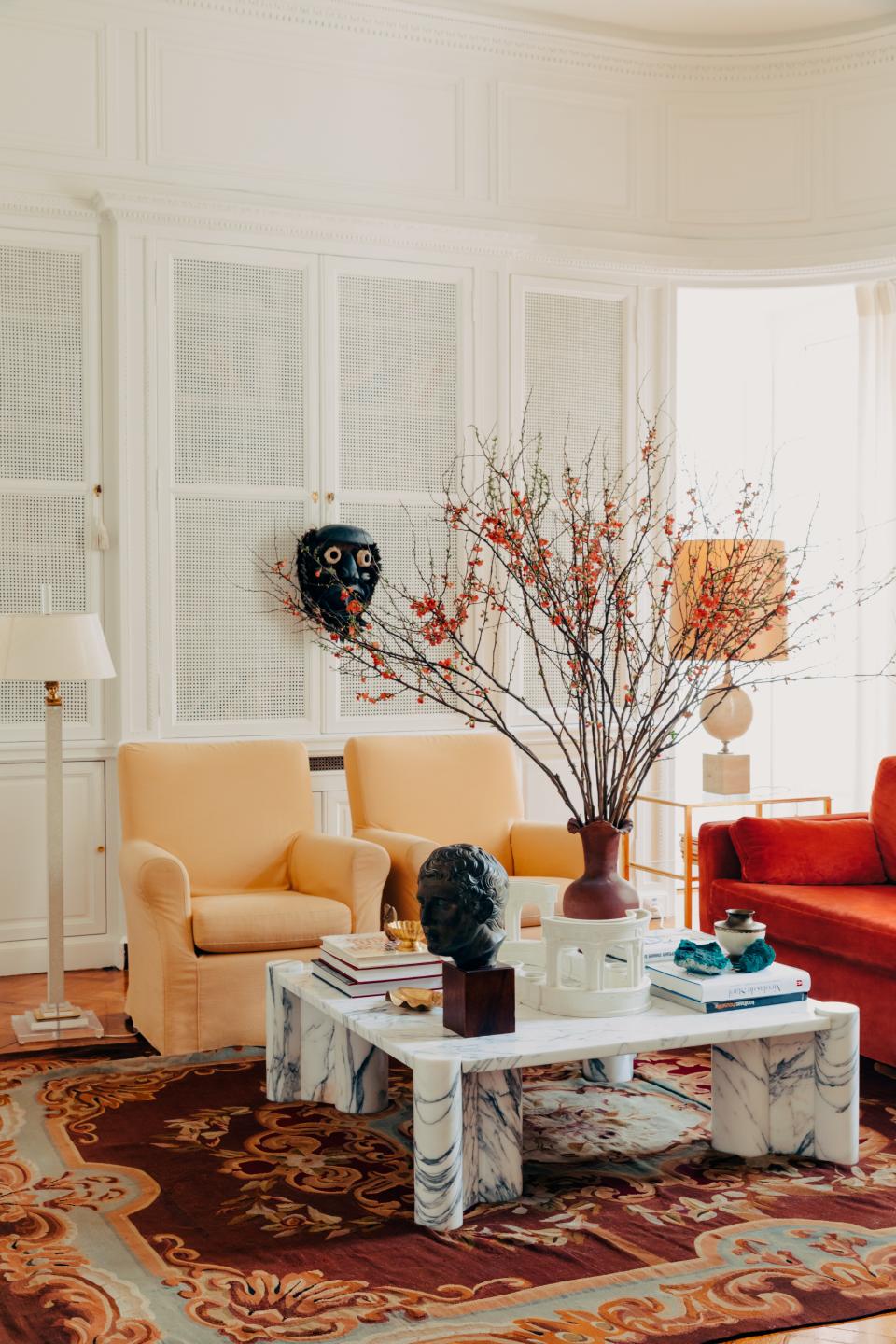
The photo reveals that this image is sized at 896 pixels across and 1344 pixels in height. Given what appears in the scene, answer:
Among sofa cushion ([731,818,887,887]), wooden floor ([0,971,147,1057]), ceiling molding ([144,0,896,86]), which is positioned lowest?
wooden floor ([0,971,147,1057])

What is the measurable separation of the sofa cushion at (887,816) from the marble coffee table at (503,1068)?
1.27 m

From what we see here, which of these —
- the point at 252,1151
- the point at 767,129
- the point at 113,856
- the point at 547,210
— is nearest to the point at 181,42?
the point at 547,210

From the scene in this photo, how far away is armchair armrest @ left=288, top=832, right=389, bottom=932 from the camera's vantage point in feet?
13.6

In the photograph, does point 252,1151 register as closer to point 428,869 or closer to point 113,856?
point 428,869

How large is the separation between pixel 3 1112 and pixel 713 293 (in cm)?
470

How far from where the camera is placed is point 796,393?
705cm

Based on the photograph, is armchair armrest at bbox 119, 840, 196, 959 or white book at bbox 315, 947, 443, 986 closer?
white book at bbox 315, 947, 443, 986

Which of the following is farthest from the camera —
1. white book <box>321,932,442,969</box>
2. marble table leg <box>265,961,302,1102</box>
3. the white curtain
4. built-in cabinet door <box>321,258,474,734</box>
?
A: the white curtain

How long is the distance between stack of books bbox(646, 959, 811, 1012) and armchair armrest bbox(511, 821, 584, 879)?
4.27 ft

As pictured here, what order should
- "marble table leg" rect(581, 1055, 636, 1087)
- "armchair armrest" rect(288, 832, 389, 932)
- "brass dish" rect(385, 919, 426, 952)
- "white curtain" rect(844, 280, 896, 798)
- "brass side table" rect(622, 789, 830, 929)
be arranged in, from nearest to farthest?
"brass dish" rect(385, 919, 426, 952)
"marble table leg" rect(581, 1055, 636, 1087)
"armchair armrest" rect(288, 832, 389, 932)
"brass side table" rect(622, 789, 830, 929)
"white curtain" rect(844, 280, 896, 798)

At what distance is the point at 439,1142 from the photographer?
2.71m

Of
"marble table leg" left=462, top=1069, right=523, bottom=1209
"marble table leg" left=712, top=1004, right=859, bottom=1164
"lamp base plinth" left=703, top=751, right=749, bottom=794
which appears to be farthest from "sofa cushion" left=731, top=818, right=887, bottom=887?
"marble table leg" left=462, top=1069, right=523, bottom=1209

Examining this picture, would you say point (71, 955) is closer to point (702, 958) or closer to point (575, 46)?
point (702, 958)

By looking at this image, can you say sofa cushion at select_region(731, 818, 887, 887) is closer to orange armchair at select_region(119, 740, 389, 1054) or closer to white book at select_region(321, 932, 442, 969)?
orange armchair at select_region(119, 740, 389, 1054)
